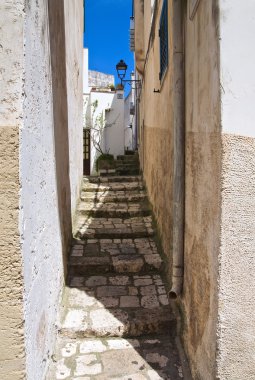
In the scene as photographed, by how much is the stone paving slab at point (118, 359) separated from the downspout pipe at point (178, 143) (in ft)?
2.07

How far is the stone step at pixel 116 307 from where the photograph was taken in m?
3.79

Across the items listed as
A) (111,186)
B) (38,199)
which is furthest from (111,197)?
(38,199)

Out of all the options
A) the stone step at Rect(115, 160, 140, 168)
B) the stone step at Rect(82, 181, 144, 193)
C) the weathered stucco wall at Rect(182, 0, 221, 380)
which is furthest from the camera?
the stone step at Rect(115, 160, 140, 168)

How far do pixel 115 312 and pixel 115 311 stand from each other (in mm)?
20

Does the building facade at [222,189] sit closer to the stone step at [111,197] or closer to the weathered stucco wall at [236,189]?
the weathered stucco wall at [236,189]

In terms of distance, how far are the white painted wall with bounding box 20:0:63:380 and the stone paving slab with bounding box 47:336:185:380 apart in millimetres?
226

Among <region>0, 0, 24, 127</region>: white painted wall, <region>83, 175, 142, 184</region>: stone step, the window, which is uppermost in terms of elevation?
the window

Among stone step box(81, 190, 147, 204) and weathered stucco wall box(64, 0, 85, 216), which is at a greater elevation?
Result: weathered stucco wall box(64, 0, 85, 216)

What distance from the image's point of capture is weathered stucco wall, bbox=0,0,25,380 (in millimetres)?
2266

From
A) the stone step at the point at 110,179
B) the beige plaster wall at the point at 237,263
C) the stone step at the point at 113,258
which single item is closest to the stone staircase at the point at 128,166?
the stone step at the point at 110,179

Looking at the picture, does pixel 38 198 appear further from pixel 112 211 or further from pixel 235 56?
pixel 112 211

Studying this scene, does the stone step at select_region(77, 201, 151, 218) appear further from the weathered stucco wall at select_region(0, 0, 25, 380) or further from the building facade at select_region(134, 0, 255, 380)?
the weathered stucco wall at select_region(0, 0, 25, 380)

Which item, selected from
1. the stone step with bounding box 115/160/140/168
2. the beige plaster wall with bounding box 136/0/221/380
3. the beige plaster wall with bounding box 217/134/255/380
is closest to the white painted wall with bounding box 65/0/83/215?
the beige plaster wall with bounding box 136/0/221/380

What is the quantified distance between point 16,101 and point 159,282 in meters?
3.24
